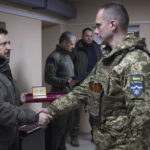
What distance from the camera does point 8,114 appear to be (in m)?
1.67

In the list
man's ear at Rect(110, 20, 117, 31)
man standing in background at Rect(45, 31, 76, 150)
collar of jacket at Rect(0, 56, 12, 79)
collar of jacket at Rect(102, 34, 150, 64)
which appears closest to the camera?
collar of jacket at Rect(102, 34, 150, 64)

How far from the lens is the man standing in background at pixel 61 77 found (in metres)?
2.97

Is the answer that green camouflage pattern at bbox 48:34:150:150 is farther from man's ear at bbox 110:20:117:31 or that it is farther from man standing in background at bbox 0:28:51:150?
man standing in background at bbox 0:28:51:150

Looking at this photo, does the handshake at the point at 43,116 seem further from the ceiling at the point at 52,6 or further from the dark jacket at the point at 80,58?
the dark jacket at the point at 80,58

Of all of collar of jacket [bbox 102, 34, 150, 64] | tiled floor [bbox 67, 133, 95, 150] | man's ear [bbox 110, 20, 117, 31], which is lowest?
tiled floor [bbox 67, 133, 95, 150]

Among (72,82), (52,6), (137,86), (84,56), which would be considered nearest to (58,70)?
(72,82)

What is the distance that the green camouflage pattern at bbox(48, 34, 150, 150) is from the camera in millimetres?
1364

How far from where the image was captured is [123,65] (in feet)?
4.68

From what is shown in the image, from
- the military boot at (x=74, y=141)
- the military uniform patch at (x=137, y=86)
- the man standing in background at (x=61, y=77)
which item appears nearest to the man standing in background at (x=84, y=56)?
the military boot at (x=74, y=141)

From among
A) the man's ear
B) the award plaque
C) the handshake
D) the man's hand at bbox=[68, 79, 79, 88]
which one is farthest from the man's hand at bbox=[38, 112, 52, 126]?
the man's hand at bbox=[68, 79, 79, 88]

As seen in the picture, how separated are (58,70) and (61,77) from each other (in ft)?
0.33

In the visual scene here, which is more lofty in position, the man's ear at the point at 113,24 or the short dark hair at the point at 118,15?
the short dark hair at the point at 118,15

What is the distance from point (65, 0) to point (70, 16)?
0.29 m

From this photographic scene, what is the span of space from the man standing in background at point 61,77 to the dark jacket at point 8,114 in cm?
116
